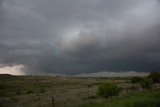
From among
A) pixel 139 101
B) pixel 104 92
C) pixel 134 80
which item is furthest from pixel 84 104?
pixel 134 80

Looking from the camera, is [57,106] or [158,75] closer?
[57,106]

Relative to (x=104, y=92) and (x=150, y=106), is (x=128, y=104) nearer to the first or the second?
(x=150, y=106)

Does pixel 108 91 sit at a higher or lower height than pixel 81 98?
higher

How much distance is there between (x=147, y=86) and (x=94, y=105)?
33.3 meters

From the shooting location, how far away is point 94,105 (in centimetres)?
2538

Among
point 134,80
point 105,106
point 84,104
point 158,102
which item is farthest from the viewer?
point 134,80

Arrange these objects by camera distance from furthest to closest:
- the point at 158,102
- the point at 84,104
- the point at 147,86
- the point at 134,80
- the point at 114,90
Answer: the point at 134,80, the point at 147,86, the point at 114,90, the point at 158,102, the point at 84,104

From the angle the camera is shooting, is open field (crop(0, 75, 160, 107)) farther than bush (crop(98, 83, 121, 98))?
No

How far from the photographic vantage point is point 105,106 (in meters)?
23.9

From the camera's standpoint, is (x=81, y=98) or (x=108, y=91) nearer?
(x=108, y=91)

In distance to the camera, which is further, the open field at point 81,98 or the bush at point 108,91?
the bush at point 108,91

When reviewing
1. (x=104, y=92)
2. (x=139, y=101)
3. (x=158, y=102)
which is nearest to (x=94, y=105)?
(x=139, y=101)

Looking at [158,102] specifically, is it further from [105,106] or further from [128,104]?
[105,106]

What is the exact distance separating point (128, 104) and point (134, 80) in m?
73.1
